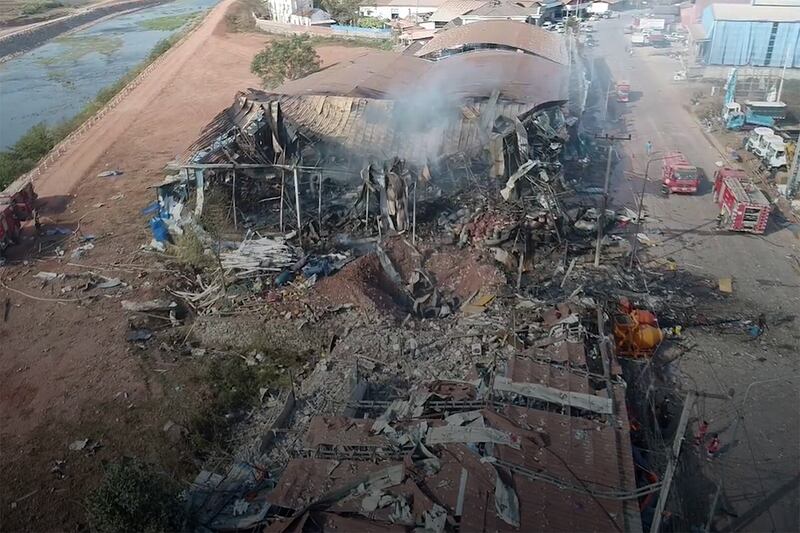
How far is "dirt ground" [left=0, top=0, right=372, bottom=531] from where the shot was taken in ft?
31.5

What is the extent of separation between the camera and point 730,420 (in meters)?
10.3

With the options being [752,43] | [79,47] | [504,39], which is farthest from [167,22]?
[752,43]

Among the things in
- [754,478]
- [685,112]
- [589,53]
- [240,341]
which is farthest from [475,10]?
[754,478]

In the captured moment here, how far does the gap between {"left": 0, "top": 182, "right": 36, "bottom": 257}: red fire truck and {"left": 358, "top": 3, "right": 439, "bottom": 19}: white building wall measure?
3990 cm

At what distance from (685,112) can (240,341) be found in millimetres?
23839

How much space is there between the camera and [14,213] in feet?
57.7

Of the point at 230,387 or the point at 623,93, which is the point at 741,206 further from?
the point at 623,93

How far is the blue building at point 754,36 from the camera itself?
3209 cm

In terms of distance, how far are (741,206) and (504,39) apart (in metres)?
17.5

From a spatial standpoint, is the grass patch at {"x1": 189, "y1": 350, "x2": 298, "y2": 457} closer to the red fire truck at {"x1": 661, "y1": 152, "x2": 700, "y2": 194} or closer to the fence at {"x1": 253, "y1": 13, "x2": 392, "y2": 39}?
the red fire truck at {"x1": 661, "y1": 152, "x2": 700, "y2": 194}

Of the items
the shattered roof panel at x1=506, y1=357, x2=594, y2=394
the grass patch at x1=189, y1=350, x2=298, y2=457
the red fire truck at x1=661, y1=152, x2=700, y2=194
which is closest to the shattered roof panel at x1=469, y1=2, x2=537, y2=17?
the red fire truck at x1=661, y1=152, x2=700, y2=194

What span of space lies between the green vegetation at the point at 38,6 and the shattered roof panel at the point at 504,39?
184 ft

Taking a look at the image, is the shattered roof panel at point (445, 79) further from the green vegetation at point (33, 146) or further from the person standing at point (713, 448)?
the person standing at point (713, 448)

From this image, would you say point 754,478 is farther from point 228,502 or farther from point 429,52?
point 429,52
